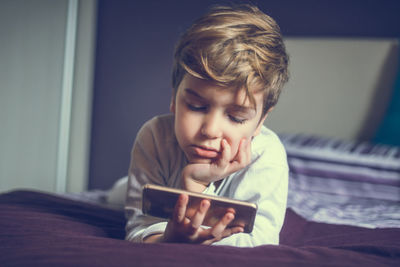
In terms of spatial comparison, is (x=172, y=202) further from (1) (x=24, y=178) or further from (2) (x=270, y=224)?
(1) (x=24, y=178)

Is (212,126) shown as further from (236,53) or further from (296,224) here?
(296,224)

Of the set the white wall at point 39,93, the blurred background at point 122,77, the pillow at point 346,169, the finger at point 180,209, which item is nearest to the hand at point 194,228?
the finger at point 180,209

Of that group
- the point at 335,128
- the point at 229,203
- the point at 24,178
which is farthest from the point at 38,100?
Result: the point at 229,203

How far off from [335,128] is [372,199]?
0.68m

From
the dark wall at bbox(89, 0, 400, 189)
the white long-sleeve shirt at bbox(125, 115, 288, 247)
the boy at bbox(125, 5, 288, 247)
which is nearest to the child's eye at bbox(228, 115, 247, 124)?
the boy at bbox(125, 5, 288, 247)

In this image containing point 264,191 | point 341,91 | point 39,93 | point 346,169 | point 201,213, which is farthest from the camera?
point 39,93

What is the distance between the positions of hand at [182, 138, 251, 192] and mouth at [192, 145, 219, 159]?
0.01m

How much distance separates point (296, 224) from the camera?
119cm

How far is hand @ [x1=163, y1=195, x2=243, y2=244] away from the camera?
702 millimetres

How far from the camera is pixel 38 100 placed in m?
2.74

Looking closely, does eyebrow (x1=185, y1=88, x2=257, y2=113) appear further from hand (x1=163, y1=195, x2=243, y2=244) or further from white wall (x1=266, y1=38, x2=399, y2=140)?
white wall (x1=266, y1=38, x2=399, y2=140)

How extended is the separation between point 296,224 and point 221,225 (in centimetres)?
55

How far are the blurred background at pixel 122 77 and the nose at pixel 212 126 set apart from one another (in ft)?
4.34

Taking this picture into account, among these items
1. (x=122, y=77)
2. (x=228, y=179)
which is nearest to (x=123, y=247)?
(x=228, y=179)
